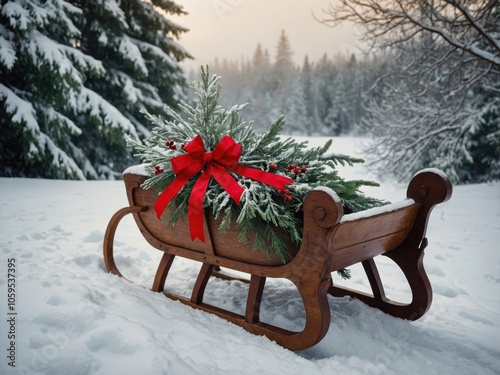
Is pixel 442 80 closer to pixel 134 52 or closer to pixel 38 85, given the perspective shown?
pixel 134 52

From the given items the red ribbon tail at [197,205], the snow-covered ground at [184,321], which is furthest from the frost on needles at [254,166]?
the snow-covered ground at [184,321]

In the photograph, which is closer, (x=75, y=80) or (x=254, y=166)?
(x=254, y=166)

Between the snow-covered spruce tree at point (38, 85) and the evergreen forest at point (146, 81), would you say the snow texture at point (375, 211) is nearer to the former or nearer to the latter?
the evergreen forest at point (146, 81)

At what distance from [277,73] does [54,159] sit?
83.8 ft

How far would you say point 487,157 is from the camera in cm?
995

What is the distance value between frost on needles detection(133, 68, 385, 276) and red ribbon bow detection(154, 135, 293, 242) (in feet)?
0.17

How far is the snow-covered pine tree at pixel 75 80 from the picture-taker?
654 centimetres

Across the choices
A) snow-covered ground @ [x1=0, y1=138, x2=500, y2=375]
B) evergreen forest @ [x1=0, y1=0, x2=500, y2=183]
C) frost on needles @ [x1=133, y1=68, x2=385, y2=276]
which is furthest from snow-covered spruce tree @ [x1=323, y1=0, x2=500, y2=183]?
frost on needles @ [x1=133, y1=68, x2=385, y2=276]

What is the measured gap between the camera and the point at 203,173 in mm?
2211

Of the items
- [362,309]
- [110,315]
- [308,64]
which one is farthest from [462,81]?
[308,64]

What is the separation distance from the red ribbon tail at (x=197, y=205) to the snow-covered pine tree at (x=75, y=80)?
5.28 meters

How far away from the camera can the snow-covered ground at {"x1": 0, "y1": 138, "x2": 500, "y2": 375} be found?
1650 mm

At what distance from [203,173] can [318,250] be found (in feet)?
2.51

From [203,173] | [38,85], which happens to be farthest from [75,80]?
[203,173]
